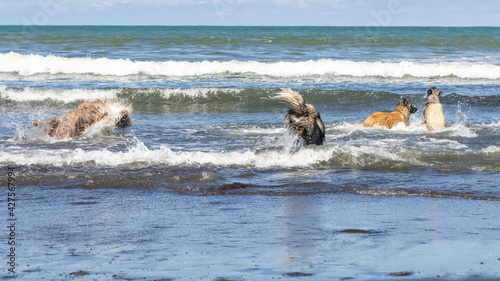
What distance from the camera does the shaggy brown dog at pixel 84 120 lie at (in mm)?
10242

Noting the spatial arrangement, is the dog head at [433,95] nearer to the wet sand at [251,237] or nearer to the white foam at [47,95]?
the wet sand at [251,237]

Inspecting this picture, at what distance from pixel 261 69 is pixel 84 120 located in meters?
15.5

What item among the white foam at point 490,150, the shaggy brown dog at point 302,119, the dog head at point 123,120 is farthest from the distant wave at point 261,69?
the shaggy brown dog at point 302,119

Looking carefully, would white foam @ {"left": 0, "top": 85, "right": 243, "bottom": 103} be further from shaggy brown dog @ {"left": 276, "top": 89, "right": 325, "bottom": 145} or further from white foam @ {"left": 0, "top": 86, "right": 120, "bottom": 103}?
shaggy brown dog @ {"left": 276, "top": 89, "right": 325, "bottom": 145}

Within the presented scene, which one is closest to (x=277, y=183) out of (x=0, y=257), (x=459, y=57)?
(x=0, y=257)

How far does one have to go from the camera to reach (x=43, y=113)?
15.6 m

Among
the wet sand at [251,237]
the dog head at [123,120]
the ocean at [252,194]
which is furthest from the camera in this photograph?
the dog head at [123,120]

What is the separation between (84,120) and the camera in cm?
1040

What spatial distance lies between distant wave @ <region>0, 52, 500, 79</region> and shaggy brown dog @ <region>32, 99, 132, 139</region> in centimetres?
1435

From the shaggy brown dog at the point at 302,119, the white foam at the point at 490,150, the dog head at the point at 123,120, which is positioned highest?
the shaggy brown dog at the point at 302,119

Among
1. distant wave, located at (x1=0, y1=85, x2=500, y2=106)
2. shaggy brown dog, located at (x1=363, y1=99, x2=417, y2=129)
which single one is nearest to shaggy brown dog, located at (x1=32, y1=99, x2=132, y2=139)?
shaggy brown dog, located at (x1=363, y1=99, x2=417, y2=129)

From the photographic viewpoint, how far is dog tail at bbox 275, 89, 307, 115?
316 inches

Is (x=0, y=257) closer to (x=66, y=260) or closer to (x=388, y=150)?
(x=66, y=260)

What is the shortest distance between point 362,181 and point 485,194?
1374 mm
